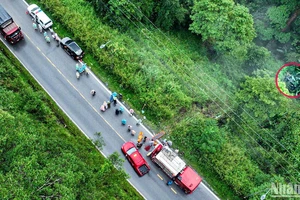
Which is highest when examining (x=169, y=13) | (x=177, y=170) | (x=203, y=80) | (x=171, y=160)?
(x=169, y=13)

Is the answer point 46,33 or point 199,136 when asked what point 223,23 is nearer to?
point 199,136

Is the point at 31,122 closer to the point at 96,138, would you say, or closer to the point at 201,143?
the point at 96,138

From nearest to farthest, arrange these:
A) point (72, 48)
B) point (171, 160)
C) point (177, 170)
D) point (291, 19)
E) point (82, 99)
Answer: point (177, 170)
point (171, 160)
point (82, 99)
point (72, 48)
point (291, 19)

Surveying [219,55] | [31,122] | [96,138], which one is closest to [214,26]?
[219,55]

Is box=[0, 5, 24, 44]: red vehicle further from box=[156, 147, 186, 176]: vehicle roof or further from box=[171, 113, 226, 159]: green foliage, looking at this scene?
box=[156, 147, 186, 176]: vehicle roof

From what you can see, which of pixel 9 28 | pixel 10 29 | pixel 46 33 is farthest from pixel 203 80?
pixel 9 28

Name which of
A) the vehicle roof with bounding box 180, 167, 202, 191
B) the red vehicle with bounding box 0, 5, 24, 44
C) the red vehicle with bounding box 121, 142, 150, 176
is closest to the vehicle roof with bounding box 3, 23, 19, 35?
the red vehicle with bounding box 0, 5, 24, 44
